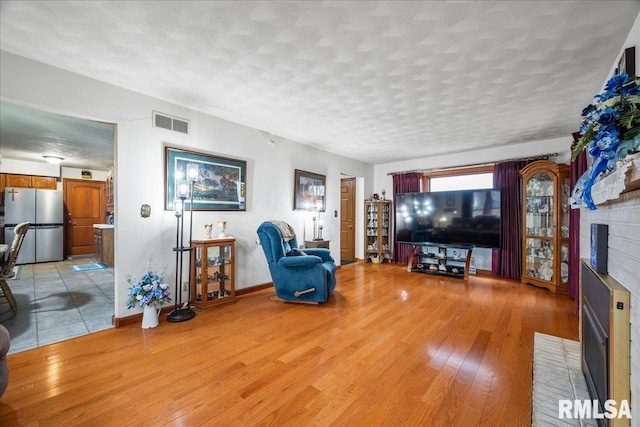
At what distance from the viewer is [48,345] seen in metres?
2.26

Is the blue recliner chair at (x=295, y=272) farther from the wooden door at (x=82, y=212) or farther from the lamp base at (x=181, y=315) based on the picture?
the wooden door at (x=82, y=212)

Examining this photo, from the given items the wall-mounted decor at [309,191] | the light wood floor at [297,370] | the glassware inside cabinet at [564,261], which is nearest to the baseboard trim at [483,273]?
the glassware inside cabinet at [564,261]

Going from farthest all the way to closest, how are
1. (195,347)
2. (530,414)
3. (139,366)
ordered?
(195,347) < (139,366) < (530,414)

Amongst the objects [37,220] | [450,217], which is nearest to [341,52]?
[450,217]

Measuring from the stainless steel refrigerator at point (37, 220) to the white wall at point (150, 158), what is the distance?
17.6 feet

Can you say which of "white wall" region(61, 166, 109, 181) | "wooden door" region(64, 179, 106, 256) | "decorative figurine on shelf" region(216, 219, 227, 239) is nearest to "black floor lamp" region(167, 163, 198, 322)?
"decorative figurine on shelf" region(216, 219, 227, 239)

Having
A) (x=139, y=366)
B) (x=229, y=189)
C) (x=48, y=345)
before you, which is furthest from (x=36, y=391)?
(x=229, y=189)

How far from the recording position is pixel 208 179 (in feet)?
11.2

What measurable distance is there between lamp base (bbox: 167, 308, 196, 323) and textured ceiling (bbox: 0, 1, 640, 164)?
2.44 meters

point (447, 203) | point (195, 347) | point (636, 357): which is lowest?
point (195, 347)

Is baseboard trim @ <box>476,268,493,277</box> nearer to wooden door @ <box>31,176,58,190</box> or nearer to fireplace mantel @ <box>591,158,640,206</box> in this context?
fireplace mantel @ <box>591,158,640,206</box>

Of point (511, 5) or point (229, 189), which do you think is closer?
point (511, 5)

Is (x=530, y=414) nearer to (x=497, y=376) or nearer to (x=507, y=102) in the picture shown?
(x=497, y=376)

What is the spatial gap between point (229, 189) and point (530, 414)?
363 centimetres
